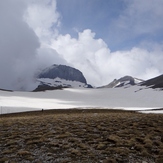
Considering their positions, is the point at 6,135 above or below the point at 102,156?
above

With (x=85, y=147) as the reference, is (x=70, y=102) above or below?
above

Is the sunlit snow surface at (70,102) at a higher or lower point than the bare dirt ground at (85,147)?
higher

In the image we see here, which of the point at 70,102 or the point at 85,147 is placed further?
the point at 70,102

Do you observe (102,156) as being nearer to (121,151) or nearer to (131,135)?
(121,151)

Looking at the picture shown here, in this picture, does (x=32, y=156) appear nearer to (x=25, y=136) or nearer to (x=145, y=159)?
(x=25, y=136)

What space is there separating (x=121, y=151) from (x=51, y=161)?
13.5 feet

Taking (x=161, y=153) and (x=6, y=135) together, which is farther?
(x=6, y=135)

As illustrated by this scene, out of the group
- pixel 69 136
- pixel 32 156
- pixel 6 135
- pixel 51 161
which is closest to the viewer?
pixel 51 161

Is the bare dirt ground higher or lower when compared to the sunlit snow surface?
lower

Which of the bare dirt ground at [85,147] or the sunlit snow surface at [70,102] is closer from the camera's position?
the bare dirt ground at [85,147]

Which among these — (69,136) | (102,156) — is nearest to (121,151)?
(102,156)

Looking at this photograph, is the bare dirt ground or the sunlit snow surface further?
the sunlit snow surface

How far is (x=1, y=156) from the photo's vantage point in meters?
11.6

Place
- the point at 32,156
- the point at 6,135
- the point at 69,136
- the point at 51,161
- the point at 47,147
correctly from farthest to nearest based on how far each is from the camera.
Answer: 1. the point at 6,135
2. the point at 69,136
3. the point at 47,147
4. the point at 32,156
5. the point at 51,161
